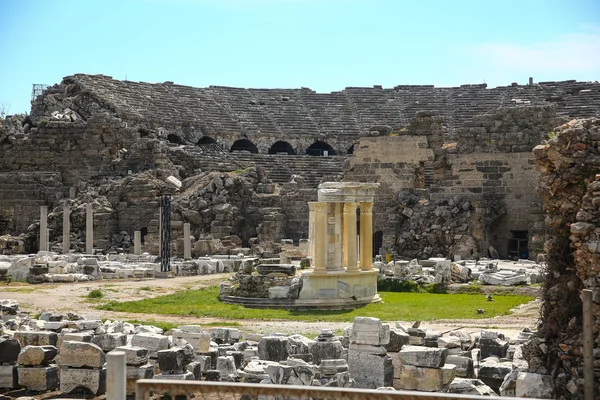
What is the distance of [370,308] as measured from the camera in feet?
66.4

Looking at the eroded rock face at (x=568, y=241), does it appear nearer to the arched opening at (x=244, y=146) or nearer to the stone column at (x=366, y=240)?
the stone column at (x=366, y=240)

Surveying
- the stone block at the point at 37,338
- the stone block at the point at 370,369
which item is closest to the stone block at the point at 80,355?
the stone block at the point at 37,338

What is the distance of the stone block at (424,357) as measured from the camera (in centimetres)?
1142

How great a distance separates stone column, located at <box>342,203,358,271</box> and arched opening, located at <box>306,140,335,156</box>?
29.8m

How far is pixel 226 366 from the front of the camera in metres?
12.3

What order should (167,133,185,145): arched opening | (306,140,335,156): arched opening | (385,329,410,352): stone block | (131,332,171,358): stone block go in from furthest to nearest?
(306,140,335,156): arched opening → (167,133,185,145): arched opening → (385,329,410,352): stone block → (131,332,171,358): stone block

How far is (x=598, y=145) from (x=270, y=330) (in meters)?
8.55

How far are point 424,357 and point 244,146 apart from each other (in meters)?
42.7

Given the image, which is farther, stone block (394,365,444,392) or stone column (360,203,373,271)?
stone column (360,203,373,271)

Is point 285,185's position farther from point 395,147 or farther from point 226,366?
point 226,366

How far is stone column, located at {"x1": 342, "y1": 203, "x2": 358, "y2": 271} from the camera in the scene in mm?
21969

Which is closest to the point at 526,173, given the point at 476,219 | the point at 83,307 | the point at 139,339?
the point at 476,219

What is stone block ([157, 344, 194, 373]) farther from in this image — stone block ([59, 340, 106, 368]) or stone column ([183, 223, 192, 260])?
stone column ([183, 223, 192, 260])

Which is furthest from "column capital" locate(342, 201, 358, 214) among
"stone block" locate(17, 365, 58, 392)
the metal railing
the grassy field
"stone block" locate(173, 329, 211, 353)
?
the metal railing
